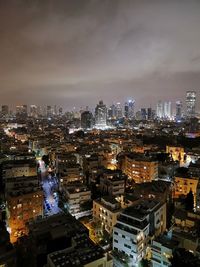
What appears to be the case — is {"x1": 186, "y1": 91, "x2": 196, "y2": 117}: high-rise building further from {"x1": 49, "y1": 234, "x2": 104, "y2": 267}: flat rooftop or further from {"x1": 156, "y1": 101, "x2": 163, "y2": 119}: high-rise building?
{"x1": 49, "y1": 234, "x2": 104, "y2": 267}: flat rooftop

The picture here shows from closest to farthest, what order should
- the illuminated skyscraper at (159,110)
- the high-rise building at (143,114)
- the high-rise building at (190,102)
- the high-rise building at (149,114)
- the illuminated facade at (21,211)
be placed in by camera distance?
the illuminated facade at (21,211) < the high-rise building at (190,102) < the high-rise building at (143,114) < the high-rise building at (149,114) < the illuminated skyscraper at (159,110)

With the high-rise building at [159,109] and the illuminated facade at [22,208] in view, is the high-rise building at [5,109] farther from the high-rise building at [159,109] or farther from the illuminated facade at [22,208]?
the illuminated facade at [22,208]

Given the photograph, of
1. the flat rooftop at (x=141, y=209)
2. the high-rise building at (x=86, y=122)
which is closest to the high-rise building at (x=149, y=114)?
the high-rise building at (x=86, y=122)

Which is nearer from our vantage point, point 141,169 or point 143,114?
point 141,169

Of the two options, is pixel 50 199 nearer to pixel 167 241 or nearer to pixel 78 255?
pixel 78 255

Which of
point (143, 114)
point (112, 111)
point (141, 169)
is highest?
point (112, 111)

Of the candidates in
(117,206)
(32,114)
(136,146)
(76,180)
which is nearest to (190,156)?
(136,146)

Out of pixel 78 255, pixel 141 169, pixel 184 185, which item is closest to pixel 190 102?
pixel 141 169
